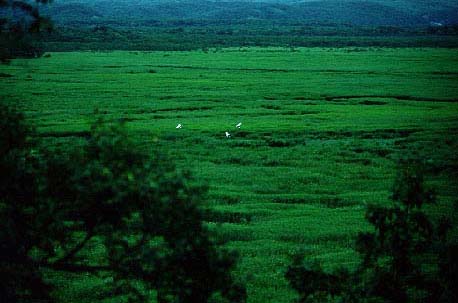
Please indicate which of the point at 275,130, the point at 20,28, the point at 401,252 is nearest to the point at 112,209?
the point at 20,28

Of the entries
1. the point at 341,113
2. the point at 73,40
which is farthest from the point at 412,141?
the point at 73,40

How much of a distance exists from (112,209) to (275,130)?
2744cm

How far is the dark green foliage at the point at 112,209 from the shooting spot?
20.6ft

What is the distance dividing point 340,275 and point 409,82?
54178 mm

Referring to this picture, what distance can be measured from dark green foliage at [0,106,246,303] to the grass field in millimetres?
451

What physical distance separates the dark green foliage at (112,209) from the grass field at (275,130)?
451 millimetres

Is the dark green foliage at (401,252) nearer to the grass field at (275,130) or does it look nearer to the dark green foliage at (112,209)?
the grass field at (275,130)

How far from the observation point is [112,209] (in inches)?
265

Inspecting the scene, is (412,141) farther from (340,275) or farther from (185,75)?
(185,75)

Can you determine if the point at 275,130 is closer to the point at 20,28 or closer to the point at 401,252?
the point at 401,252

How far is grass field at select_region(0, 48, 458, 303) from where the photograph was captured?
56.2ft

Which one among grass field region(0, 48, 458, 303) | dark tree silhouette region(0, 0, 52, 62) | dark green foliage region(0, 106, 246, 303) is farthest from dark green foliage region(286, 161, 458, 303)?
dark tree silhouette region(0, 0, 52, 62)

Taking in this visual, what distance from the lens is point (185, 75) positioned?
213 ft

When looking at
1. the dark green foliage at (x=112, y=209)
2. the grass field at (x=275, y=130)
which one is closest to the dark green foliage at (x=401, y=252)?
the grass field at (x=275, y=130)
